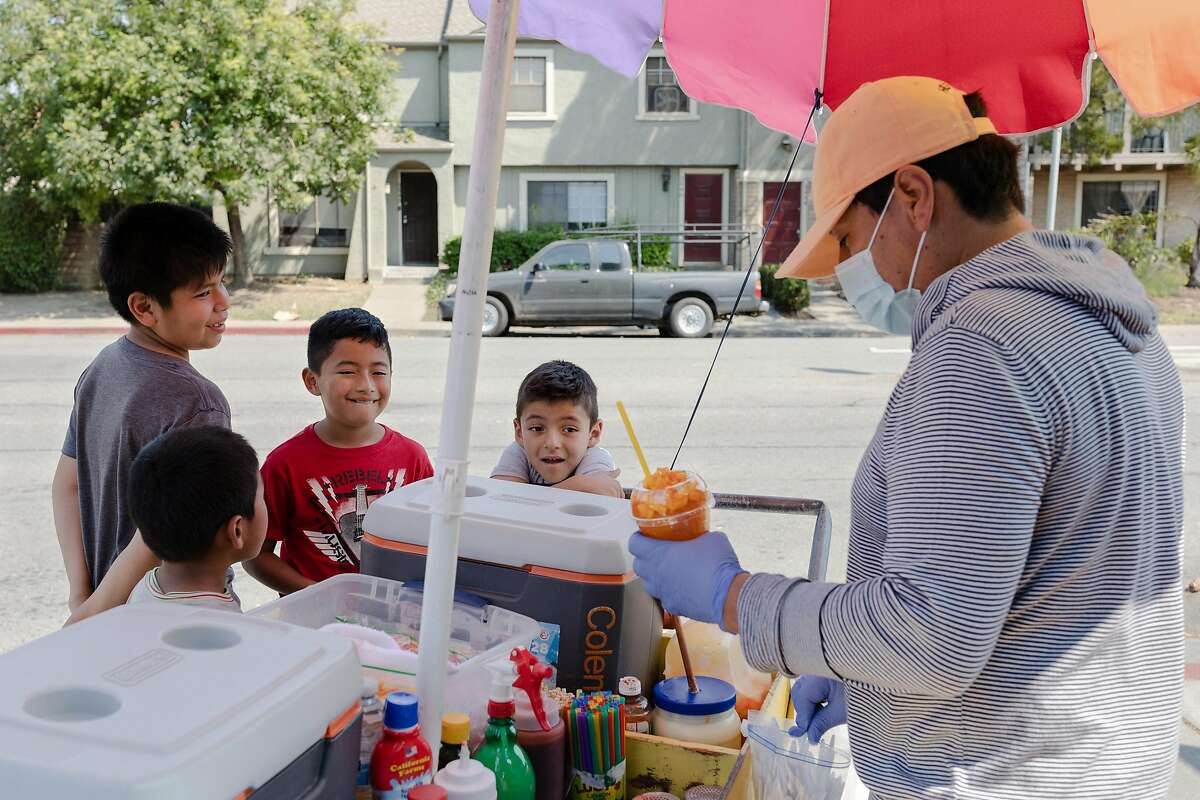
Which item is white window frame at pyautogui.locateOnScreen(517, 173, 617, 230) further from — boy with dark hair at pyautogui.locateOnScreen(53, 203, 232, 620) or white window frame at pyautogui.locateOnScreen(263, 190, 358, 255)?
boy with dark hair at pyautogui.locateOnScreen(53, 203, 232, 620)

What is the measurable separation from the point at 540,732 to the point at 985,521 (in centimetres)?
87

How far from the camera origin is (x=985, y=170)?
5.33 feet

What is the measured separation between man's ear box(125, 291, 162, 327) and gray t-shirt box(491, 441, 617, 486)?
1.08m

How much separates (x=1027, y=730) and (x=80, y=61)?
66.1 ft

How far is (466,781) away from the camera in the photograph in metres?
1.59

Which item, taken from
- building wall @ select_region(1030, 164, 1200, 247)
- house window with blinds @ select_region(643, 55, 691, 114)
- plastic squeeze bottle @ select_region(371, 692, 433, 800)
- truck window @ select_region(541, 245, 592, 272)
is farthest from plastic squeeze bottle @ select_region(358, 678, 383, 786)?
building wall @ select_region(1030, 164, 1200, 247)

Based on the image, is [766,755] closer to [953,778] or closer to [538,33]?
[953,778]

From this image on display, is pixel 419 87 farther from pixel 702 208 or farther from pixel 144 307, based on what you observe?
pixel 144 307

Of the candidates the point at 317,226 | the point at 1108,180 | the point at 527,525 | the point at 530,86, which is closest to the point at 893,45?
the point at 527,525

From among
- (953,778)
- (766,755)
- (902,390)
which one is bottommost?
(766,755)

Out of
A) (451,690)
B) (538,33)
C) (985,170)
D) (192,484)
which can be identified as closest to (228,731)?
(451,690)

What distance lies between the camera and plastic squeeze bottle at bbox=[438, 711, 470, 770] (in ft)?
5.46

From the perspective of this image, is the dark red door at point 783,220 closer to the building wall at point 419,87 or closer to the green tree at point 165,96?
the building wall at point 419,87

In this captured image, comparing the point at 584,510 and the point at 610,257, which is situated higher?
the point at 610,257
